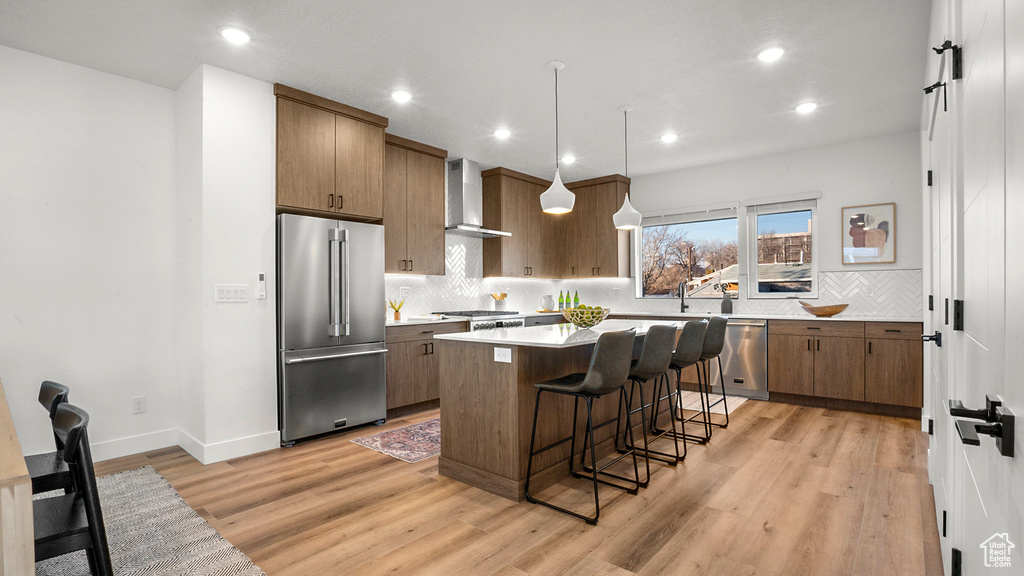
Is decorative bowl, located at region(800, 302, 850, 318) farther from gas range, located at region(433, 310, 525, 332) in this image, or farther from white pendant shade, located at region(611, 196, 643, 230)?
gas range, located at region(433, 310, 525, 332)

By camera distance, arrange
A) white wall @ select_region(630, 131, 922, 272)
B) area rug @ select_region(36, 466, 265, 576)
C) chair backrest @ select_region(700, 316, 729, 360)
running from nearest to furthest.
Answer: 1. area rug @ select_region(36, 466, 265, 576)
2. chair backrest @ select_region(700, 316, 729, 360)
3. white wall @ select_region(630, 131, 922, 272)

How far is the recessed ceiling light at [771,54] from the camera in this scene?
10.8ft

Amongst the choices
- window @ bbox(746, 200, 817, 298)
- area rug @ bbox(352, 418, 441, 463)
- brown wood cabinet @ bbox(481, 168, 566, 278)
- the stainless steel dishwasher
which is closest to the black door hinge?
area rug @ bbox(352, 418, 441, 463)

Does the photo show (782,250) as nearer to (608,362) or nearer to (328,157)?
(608,362)

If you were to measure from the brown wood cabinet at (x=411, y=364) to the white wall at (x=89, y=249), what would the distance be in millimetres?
1678

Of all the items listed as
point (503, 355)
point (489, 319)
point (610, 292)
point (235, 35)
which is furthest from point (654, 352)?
point (610, 292)

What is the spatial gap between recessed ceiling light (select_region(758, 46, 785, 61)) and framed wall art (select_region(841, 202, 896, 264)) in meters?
2.74

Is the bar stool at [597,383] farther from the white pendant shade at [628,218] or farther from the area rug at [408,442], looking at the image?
the white pendant shade at [628,218]

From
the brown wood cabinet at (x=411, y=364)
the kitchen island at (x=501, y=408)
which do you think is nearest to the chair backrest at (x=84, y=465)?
the kitchen island at (x=501, y=408)

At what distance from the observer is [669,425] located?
14.3 feet

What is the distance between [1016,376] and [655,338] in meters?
2.37

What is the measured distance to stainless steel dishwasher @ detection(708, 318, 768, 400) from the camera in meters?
5.32

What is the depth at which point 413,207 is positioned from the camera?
5258mm

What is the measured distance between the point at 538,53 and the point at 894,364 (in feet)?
13.7
